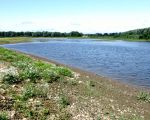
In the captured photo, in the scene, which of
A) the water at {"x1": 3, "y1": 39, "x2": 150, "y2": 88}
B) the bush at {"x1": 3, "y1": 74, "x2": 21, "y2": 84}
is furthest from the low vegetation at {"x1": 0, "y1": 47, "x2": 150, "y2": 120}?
the water at {"x1": 3, "y1": 39, "x2": 150, "y2": 88}

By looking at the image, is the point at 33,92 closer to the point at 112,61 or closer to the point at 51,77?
the point at 51,77

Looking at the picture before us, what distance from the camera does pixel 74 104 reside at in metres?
15.1

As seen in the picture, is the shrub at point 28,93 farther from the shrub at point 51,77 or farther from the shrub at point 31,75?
the shrub at point 51,77

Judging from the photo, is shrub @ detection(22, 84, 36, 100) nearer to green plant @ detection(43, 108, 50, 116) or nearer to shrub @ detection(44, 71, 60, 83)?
green plant @ detection(43, 108, 50, 116)

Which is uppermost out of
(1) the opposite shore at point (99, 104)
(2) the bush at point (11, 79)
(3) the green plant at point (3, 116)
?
(2) the bush at point (11, 79)

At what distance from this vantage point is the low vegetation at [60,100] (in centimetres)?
1352

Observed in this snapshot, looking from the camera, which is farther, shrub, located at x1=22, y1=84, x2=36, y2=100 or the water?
the water

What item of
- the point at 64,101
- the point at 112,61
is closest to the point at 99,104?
the point at 64,101

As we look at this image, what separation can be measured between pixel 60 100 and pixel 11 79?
4.78m

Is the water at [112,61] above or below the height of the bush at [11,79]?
below

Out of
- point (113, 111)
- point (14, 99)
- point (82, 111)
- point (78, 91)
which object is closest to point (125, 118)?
point (113, 111)

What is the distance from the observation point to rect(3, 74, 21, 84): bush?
1839cm

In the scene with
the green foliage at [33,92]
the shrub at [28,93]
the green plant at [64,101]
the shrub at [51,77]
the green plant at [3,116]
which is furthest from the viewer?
the shrub at [51,77]

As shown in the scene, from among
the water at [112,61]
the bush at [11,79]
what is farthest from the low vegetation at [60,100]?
the water at [112,61]
